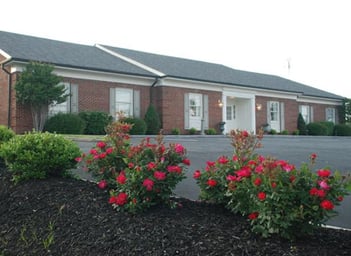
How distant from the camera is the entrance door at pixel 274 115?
27391 mm

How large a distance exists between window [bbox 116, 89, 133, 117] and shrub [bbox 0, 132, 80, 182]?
15.2 metres

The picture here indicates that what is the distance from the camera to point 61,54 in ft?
65.6

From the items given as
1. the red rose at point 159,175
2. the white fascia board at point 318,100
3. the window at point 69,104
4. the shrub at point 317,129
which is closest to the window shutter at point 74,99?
the window at point 69,104

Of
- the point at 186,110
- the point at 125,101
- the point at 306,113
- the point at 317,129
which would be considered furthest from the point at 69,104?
the point at 306,113

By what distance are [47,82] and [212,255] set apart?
15.2m

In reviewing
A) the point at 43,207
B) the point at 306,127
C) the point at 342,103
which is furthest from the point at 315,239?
the point at 342,103

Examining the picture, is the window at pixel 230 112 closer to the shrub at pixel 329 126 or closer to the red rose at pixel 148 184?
the shrub at pixel 329 126

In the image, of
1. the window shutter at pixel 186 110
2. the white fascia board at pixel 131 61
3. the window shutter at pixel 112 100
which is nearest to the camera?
the window shutter at pixel 112 100

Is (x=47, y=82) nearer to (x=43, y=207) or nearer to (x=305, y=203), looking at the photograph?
(x=43, y=207)

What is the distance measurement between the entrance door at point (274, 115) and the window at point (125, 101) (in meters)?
11.0

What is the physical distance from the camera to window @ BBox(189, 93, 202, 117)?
22645 millimetres

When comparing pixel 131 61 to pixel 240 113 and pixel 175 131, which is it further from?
pixel 240 113

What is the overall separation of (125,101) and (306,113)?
16296mm

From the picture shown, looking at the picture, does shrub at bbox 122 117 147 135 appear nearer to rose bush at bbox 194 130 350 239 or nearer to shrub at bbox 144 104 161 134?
shrub at bbox 144 104 161 134
